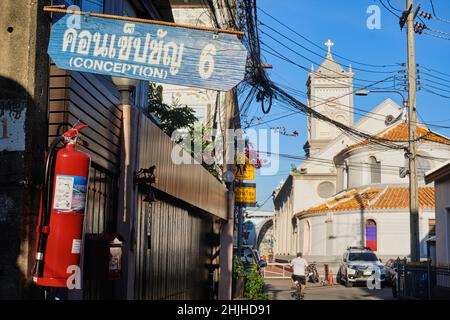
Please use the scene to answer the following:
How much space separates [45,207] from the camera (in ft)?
19.3

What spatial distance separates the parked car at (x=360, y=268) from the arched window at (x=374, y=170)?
16780 mm

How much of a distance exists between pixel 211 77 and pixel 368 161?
154 feet

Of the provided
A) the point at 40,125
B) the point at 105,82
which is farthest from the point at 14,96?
the point at 105,82

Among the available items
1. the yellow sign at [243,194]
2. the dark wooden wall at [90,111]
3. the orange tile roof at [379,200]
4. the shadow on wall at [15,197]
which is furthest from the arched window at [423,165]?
the shadow on wall at [15,197]

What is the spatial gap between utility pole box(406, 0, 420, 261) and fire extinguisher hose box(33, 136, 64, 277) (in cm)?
1907

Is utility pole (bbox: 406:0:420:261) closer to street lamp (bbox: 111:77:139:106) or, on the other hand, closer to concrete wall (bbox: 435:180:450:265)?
concrete wall (bbox: 435:180:450:265)

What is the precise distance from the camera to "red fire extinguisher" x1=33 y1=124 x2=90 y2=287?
19.0 ft

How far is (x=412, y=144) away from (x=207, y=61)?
1919 centimetres

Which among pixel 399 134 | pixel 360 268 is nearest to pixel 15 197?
pixel 360 268

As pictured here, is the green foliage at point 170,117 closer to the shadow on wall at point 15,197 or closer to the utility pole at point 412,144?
the utility pole at point 412,144

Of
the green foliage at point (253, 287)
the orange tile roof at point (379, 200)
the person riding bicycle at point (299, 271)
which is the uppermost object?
the orange tile roof at point (379, 200)

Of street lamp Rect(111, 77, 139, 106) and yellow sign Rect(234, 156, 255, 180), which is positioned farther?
yellow sign Rect(234, 156, 255, 180)

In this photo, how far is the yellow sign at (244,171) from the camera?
72.3 feet

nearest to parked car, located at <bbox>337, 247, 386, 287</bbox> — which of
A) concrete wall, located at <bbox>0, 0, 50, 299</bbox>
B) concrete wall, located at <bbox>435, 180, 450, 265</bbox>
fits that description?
concrete wall, located at <bbox>435, 180, 450, 265</bbox>
